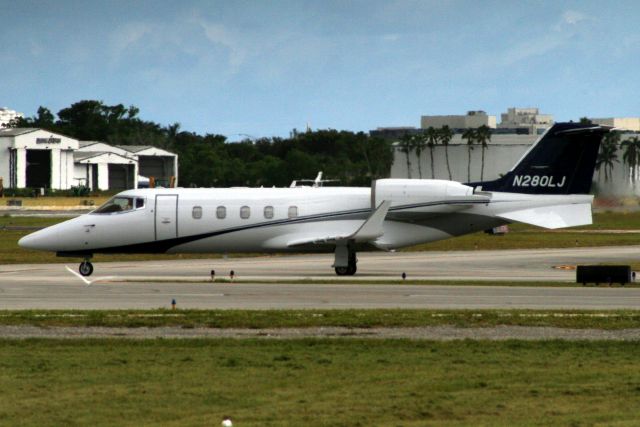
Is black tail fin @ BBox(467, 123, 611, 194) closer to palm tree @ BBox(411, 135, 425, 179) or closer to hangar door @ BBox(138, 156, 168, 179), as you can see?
palm tree @ BBox(411, 135, 425, 179)

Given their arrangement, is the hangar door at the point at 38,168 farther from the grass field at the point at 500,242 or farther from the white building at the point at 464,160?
the grass field at the point at 500,242

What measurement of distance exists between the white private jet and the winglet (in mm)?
519

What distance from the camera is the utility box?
37.2m

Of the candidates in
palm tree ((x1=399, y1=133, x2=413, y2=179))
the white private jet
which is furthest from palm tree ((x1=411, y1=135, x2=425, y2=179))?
the white private jet

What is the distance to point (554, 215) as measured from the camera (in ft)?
136

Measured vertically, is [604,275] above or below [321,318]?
above

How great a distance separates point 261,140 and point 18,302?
142981mm

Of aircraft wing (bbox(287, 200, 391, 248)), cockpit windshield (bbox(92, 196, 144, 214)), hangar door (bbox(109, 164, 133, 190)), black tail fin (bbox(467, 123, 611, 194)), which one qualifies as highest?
hangar door (bbox(109, 164, 133, 190))

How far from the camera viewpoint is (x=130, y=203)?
41.9 m

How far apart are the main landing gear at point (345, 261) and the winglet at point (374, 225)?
968 mm

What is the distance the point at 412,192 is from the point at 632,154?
75.7m

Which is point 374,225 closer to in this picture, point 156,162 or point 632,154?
point 632,154

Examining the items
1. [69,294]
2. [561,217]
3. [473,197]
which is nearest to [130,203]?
[69,294]

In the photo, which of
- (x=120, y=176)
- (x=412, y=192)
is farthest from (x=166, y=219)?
(x=120, y=176)
